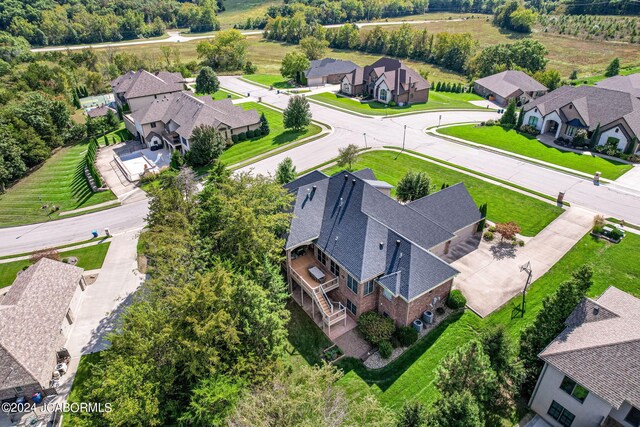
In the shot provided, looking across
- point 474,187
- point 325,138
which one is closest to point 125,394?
point 474,187

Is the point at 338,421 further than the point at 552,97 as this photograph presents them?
No

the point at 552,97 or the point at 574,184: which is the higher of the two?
the point at 552,97

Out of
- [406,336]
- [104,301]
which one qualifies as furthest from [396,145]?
[104,301]

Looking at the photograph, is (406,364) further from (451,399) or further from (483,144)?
(483,144)

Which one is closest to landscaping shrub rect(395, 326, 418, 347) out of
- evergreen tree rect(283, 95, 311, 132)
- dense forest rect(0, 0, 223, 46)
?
evergreen tree rect(283, 95, 311, 132)

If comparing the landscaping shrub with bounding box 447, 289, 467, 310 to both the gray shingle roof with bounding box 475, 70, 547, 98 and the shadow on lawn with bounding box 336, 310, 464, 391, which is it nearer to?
the shadow on lawn with bounding box 336, 310, 464, 391

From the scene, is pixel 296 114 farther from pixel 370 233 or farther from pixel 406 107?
pixel 370 233
